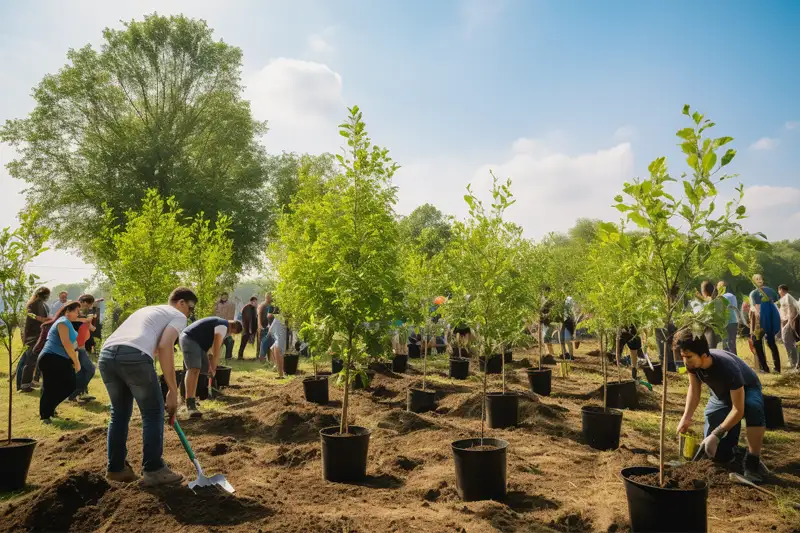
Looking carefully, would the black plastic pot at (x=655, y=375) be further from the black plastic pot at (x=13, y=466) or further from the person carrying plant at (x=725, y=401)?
the black plastic pot at (x=13, y=466)

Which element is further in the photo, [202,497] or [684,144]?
[202,497]

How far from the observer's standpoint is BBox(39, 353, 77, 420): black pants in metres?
7.10

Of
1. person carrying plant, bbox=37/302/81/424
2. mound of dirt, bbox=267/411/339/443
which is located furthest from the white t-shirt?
person carrying plant, bbox=37/302/81/424

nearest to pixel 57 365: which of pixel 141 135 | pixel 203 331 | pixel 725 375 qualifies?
pixel 203 331

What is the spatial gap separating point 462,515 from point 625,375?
31.2ft

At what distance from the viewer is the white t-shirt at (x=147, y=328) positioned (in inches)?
175

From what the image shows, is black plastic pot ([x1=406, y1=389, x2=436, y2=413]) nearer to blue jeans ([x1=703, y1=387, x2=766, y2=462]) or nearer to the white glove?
blue jeans ([x1=703, y1=387, x2=766, y2=462])

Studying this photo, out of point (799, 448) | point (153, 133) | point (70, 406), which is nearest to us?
point (799, 448)

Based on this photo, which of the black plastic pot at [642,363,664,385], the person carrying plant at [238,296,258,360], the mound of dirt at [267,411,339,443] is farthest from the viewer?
the person carrying plant at [238,296,258,360]

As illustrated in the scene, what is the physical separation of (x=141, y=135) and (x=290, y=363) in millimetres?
13831

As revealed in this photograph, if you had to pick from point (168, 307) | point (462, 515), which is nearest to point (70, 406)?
point (168, 307)

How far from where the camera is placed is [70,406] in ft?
28.1

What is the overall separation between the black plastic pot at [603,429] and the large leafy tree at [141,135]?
1750 centimetres

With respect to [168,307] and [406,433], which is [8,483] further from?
[406,433]
